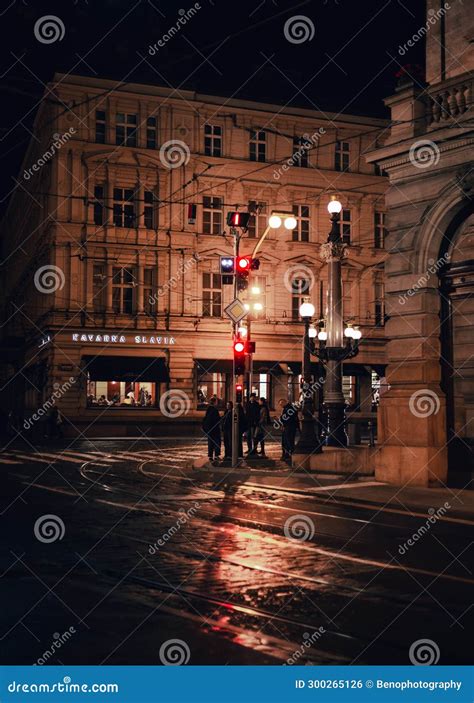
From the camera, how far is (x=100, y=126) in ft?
158

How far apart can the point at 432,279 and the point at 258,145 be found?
34.7 m

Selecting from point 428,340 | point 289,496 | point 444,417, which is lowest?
point 289,496

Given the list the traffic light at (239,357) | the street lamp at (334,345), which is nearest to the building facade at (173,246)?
the street lamp at (334,345)

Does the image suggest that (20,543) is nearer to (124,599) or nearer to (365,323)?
(124,599)

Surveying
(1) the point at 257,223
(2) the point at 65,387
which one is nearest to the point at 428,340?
(2) the point at 65,387

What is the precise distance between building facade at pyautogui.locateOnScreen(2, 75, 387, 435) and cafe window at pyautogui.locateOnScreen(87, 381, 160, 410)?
76 millimetres

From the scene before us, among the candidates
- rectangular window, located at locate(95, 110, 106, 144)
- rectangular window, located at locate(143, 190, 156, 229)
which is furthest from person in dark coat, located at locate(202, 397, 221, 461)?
rectangular window, located at locate(95, 110, 106, 144)

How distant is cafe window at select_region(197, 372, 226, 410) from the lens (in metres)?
49.4

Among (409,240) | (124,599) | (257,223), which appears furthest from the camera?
(257,223)

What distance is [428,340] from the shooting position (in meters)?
18.4

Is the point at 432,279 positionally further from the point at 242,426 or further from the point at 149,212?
the point at 149,212

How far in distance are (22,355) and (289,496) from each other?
45430mm

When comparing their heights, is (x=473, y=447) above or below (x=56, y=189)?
below

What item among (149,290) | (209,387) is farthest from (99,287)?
(209,387)
